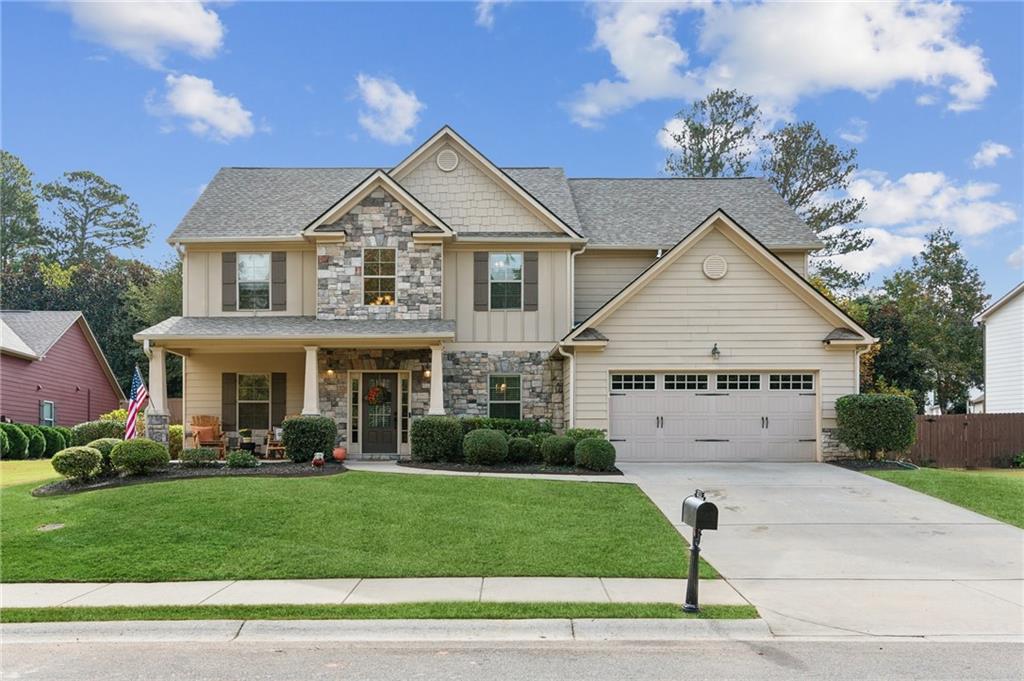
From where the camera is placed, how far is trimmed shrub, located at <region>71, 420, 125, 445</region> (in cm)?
1858

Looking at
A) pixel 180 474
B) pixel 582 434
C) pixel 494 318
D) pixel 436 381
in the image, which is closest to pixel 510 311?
pixel 494 318

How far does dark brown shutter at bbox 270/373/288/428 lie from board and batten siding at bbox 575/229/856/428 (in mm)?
8108

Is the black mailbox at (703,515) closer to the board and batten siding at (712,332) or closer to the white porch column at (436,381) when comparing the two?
the board and batten siding at (712,332)

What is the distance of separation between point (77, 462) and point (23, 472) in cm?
477

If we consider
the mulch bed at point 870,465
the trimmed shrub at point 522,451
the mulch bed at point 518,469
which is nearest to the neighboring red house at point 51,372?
the mulch bed at point 518,469

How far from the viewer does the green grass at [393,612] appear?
21.0 ft

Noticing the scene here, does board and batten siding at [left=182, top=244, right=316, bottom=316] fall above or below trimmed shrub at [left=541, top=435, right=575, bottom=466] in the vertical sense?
above

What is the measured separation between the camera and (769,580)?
7.83 m

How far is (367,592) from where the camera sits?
7234 mm

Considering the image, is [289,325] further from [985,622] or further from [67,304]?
[67,304]

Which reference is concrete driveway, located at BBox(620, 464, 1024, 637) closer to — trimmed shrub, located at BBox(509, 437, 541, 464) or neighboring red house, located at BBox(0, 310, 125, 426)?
trimmed shrub, located at BBox(509, 437, 541, 464)

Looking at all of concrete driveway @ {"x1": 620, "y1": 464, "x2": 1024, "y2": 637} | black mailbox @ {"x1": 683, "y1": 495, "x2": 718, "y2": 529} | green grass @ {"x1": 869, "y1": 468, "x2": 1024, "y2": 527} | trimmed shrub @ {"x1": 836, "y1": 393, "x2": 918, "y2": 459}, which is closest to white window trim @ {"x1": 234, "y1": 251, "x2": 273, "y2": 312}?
concrete driveway @ {"x1": 620, "y1": 464, "x2": 1024, "y2": 637}

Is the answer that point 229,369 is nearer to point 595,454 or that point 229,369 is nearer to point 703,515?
point 595,454

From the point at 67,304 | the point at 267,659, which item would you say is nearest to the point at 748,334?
the point at 267,659
